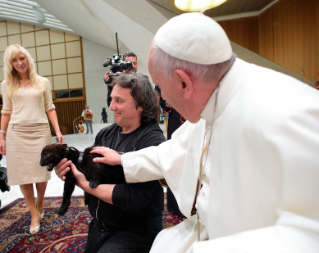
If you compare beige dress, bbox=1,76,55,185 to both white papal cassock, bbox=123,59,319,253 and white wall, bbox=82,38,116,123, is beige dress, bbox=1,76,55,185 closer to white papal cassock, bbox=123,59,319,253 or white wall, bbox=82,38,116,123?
white papal cassock, bbox=123,59,319,253

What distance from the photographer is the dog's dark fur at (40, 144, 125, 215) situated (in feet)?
4.21

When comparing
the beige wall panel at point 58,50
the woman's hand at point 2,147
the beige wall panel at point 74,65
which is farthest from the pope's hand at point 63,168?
the beige wall panel at point 58,50

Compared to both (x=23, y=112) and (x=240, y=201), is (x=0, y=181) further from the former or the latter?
(x=240, y=201)

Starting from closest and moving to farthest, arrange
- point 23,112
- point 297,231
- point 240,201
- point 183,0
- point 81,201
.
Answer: point 297,231 < point 240,201 < point 23,112 < point 81,201 < point 183,0

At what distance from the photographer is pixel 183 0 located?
16.4 feet

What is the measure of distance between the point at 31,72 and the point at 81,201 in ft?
5.89

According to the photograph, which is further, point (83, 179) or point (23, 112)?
point (23, 112)

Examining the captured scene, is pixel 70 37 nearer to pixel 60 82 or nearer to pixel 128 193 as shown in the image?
pixel 60 82

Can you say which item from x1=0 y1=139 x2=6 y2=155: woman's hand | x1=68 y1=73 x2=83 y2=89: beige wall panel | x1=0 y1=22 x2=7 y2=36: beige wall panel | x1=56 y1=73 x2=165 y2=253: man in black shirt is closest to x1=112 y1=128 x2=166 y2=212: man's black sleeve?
x1=56 y1=73 x2=165 y2=253: man in black shirt

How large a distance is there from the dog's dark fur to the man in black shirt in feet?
0.15

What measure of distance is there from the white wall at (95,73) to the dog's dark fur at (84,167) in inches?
516

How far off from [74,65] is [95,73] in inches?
66.2

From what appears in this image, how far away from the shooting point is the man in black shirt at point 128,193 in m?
1.18

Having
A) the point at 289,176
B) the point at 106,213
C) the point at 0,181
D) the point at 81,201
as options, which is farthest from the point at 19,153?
the point at 289,176
